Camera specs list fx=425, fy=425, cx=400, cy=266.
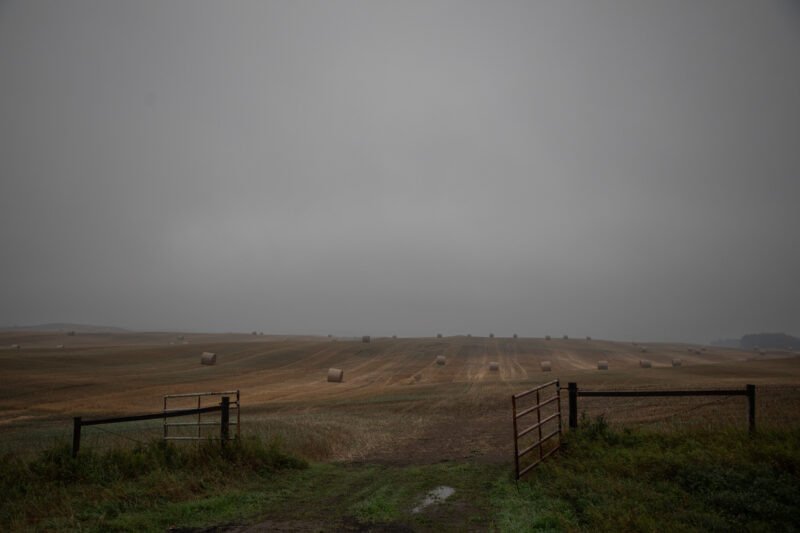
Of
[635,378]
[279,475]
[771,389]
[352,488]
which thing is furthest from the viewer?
[635,378]

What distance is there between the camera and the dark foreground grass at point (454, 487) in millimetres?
6152

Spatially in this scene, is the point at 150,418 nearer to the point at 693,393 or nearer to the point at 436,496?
the point at 436,496

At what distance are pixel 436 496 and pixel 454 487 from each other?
2.56 feet

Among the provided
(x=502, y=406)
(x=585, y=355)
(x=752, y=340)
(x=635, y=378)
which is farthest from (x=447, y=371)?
(x=752, y=340)

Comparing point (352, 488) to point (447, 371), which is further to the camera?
point (447, 371)

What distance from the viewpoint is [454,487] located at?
8820 mm

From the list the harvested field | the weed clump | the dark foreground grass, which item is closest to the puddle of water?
the dark foreground grass

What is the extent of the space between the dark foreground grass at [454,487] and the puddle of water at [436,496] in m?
0.17

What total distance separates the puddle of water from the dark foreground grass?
6.6 inches

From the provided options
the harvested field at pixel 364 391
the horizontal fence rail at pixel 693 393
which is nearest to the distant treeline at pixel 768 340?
the harvested field at pixel 364 391

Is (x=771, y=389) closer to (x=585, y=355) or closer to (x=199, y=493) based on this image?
(x=199, y=493)

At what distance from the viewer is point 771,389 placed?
17297 millimetres

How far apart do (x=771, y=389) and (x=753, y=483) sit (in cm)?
1464

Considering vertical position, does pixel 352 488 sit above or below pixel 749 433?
below
